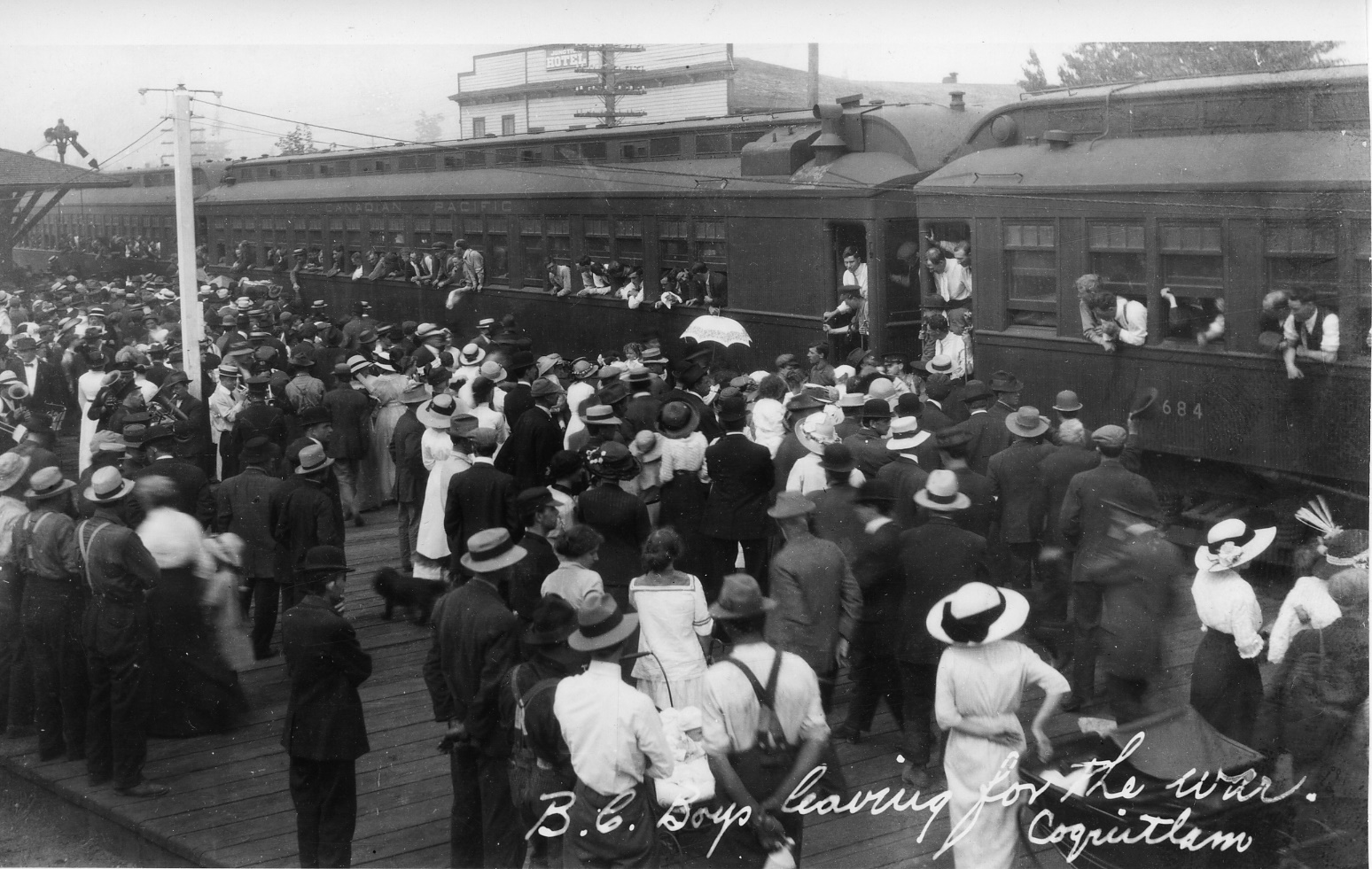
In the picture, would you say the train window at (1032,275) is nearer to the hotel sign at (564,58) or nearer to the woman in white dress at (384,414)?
the woman in white dress at (384,414)

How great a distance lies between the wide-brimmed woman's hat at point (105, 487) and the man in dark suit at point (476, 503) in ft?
5.40

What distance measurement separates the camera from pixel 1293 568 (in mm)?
8133

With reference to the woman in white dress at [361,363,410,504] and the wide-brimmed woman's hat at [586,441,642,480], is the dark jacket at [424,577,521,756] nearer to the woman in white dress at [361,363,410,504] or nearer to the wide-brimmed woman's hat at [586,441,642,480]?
the wide-brimmed woman's hat at [586,441,642,480]

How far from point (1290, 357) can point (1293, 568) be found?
4.55 feet

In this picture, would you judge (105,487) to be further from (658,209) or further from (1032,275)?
(658,209)

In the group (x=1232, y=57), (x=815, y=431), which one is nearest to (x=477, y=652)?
(x=815, y=431)

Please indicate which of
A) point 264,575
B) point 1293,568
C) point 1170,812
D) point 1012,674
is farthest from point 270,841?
point 1293,568

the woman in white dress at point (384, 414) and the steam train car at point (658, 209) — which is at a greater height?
the steam train car at point (658, 209)

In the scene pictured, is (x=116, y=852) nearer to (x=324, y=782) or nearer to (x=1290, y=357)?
(x=324, y=782)

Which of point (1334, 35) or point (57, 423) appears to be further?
point (57, 423)

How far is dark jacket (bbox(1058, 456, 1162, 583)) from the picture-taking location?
6297 millimetres

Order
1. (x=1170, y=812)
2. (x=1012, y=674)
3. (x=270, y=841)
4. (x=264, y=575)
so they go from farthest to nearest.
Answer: (x=264, y=575), (x=270, y=841), (x=1170, y=812), (x=1012, y=674)

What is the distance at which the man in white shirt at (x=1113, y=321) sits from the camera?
893 centimetres

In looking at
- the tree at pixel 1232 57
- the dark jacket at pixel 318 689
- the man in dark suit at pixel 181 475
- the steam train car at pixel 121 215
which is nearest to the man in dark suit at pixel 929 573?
the dark jacket at pixel 318 689
